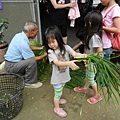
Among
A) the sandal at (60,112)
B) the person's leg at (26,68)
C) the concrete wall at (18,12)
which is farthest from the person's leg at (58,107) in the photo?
the concrete wall at (18,12)

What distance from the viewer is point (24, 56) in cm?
223

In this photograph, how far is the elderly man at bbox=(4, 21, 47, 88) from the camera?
2170 mm

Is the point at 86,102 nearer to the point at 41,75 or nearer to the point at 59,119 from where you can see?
the point at 59,119

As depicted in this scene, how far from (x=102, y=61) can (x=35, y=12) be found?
6.71 ft

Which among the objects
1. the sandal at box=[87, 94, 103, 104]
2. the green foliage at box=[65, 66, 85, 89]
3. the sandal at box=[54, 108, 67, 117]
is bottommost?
the sandal at box=[54, 108, 67, 117]

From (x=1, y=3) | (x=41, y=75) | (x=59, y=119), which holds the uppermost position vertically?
(x=1, y=3)

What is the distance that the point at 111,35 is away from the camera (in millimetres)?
2025

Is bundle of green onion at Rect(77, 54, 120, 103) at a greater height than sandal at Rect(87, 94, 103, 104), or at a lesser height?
greater

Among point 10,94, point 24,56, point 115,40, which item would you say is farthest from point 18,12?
point 115,40

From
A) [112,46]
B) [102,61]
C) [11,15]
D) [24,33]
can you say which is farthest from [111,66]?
[11,15]

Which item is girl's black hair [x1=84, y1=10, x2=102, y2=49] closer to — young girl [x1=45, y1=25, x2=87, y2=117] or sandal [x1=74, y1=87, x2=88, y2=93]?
young girl [x1=45, y1=25, x2=87, y2=117]

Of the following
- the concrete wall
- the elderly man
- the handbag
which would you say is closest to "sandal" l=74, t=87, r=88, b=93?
the elderly man

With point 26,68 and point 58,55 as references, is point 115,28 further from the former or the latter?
point 26,68

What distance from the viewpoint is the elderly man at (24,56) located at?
2170mm
